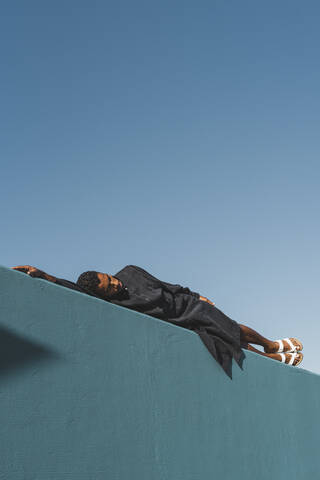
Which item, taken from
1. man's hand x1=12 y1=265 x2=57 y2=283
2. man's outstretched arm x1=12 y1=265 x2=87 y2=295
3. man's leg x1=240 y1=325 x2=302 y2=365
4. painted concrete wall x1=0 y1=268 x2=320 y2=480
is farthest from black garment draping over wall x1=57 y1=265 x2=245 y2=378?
man's hand x1=12 y1=265 x2=57 y2=283

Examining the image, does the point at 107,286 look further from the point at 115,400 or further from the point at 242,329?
the point at 242,329

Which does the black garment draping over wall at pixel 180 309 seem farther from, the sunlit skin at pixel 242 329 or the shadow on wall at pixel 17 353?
the shadow on wall at pixel 17 353

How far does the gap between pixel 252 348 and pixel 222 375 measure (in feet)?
2.58

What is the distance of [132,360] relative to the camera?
2373 mm

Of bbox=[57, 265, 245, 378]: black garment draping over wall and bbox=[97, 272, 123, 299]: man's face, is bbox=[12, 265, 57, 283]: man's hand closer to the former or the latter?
bbox=[97, 272, 123, 299]: man's face

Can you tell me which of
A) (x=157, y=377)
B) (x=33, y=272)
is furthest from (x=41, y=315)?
(x=157, y=377)

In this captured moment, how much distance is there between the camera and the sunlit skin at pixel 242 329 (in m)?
2.23

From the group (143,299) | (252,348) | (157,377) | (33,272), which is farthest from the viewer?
(252,348)

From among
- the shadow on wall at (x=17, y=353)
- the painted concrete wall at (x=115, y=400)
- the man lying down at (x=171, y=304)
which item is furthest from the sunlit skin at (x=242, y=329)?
the shadow on wall at (x=17, y=353)

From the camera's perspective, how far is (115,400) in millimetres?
2195

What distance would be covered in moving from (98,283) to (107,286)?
7 cm

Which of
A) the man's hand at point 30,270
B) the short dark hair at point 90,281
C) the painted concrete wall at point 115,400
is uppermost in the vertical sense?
the short dark hair at point 90,281

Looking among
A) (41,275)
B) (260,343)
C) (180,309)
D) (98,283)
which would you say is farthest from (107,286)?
(260,343)

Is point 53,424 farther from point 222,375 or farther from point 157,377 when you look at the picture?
point 222,375
